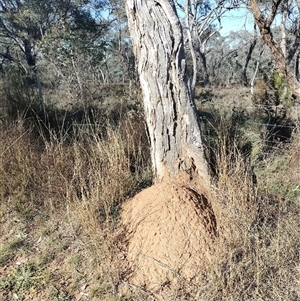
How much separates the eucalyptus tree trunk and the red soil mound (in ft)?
0.84

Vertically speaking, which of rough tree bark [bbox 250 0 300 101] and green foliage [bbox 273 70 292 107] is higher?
rough tree bark [bbox 250 0 300 101]

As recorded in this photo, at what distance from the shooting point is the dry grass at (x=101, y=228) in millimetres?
2230

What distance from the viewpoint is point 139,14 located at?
2.79 m

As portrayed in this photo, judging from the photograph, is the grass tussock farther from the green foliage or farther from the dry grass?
the green foliage

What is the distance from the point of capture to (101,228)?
8.78 feet

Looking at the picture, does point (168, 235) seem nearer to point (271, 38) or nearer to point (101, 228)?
point (101, 228)

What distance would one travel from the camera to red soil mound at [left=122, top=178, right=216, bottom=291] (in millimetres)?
2324

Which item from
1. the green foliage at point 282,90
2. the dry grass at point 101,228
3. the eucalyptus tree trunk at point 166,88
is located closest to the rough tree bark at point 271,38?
the dry grass at point 101,228

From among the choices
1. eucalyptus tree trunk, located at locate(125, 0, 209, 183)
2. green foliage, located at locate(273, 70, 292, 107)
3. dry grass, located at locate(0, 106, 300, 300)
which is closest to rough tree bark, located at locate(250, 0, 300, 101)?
dry grass, located at locate(0, 106, 300, 300)

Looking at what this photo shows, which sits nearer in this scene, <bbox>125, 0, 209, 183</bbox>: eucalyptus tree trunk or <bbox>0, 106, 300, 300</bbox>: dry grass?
<bbox>0, 106, 300, 300</bbox>: dry grass

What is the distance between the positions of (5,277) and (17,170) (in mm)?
1178

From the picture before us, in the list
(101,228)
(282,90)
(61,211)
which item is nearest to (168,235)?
(101,228)

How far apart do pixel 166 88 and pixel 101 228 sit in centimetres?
132

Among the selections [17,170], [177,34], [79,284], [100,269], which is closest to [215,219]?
[100,269]
